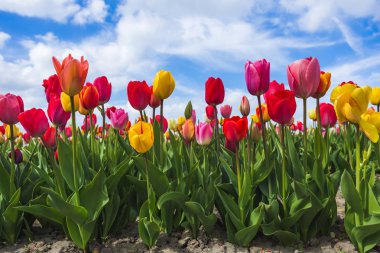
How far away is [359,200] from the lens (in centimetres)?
262

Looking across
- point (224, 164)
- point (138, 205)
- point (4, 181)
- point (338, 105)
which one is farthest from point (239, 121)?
point (4, 181)

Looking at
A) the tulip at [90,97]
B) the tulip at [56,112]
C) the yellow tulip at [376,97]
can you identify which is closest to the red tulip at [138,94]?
the tulip at [90,97]

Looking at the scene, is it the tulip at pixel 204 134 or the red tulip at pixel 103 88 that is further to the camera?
the red tulip at pixel 103 88

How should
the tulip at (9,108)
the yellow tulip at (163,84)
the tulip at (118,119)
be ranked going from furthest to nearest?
the tulip at (118,119), the yellow tulip at (163,84), the tulip at (9,108)

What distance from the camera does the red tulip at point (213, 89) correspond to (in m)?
3.04

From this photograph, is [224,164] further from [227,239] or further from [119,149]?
[119,149]

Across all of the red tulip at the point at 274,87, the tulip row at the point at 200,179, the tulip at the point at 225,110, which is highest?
the tulip at the point at 225,110

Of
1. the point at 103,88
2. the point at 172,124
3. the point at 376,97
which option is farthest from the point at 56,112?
the point at 376,97

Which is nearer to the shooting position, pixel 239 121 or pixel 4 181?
pixel 239 121

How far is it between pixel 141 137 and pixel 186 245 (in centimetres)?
102

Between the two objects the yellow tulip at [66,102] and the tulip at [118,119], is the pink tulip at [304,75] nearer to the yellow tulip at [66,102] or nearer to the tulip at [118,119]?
Answer: the yellow tulip at [66,102]

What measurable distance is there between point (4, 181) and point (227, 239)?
1777 mm

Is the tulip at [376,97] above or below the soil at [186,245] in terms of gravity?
above

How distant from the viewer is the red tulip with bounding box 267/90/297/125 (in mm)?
2451
